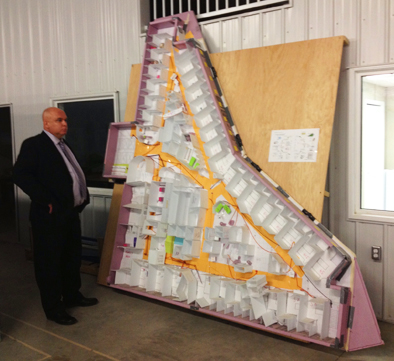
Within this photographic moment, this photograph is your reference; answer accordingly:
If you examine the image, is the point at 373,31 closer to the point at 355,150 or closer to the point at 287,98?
the point at 287,98

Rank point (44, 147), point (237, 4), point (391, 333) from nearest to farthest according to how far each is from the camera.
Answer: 1. point (391, 333)
2. point (44, 147)
3. point (237, 4)

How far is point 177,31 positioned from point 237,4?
0.62 m

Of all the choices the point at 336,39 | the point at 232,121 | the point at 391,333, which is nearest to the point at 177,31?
the point at 232,121

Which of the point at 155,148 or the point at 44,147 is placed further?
the point at 155,148

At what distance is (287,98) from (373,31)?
2.72ft

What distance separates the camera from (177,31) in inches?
154

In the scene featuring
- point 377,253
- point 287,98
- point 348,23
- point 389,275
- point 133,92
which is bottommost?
point 389,275

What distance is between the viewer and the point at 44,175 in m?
3.32

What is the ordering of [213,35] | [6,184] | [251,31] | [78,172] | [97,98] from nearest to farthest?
[78,172]
[251,31]
[213,35]
[97,98]
[6,184]

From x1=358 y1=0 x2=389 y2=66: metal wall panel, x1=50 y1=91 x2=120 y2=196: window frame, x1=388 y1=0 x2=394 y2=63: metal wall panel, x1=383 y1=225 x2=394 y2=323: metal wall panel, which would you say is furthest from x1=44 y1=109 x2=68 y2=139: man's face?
x1=383 y1=225 x2=394 y2=323: metal wall panel

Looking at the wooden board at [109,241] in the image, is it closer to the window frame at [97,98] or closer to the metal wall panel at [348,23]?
the window frame at [97,98]

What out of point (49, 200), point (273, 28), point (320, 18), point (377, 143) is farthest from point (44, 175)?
point (377, 143)

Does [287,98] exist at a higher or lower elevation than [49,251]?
higher

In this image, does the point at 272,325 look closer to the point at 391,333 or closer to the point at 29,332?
the point at 391,333
